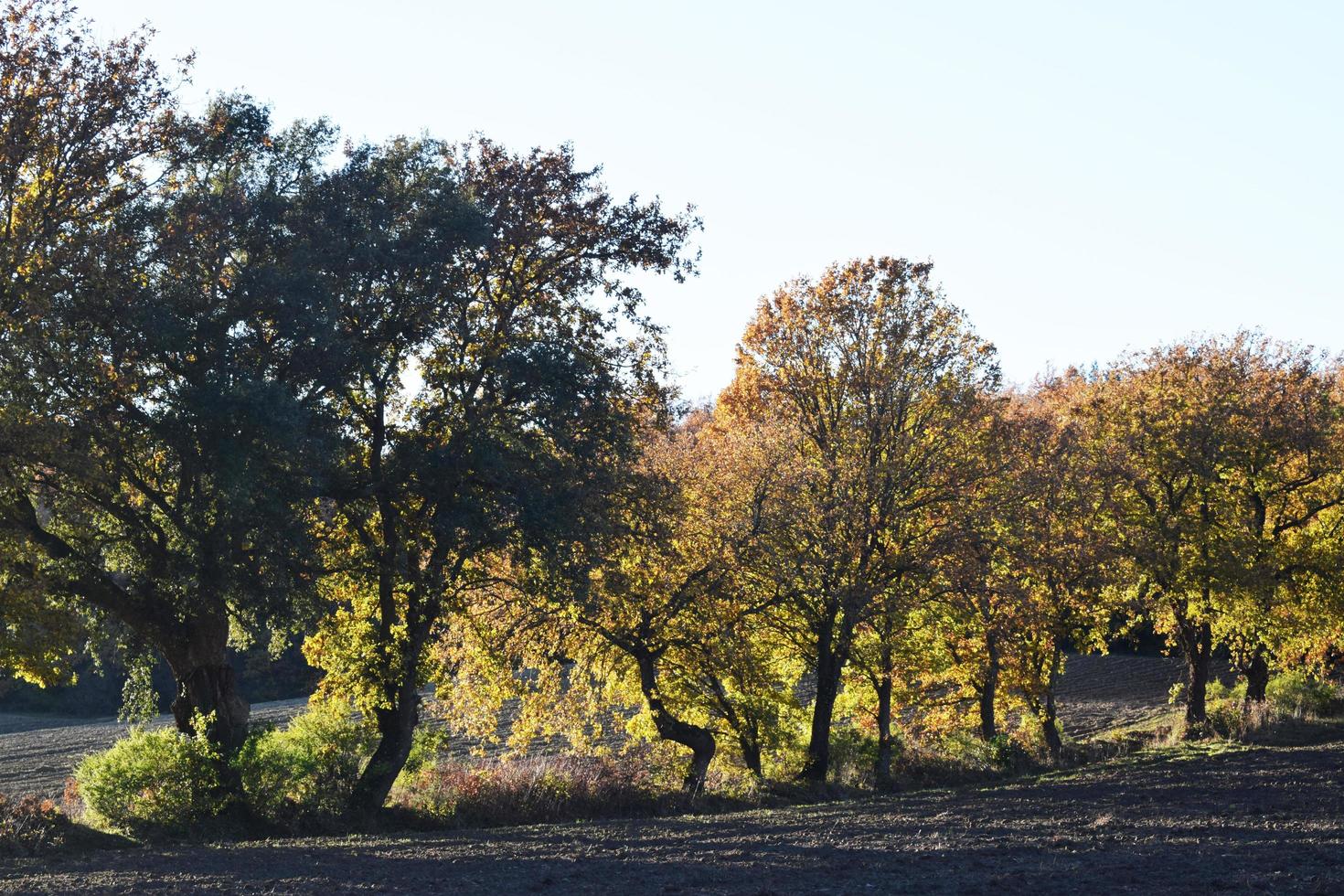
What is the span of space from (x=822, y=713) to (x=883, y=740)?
7.38 feet

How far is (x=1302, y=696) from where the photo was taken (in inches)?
1619

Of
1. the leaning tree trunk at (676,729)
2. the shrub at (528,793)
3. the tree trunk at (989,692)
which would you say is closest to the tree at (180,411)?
the shrub at (528,793)

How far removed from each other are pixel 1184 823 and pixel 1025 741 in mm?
19348

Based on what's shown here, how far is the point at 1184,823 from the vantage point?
59.7 ft

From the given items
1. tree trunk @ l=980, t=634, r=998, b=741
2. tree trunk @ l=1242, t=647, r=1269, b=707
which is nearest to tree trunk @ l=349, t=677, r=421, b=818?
tree trunk @ l=980, t=634, r=998, b=741

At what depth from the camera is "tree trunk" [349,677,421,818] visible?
2341 cm

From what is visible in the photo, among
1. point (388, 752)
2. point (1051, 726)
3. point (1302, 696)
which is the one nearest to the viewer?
point (388, 752)

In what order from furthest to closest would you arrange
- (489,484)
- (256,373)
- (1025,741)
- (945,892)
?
1. (1025,741)
2. (489,484)
3. (256,373)
4. (945,892)

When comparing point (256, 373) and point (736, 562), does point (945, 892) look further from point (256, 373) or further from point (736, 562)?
point (736, 562)

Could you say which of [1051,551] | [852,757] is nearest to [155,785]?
[852,757]

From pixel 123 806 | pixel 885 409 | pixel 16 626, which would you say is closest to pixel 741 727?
pixel 885 409

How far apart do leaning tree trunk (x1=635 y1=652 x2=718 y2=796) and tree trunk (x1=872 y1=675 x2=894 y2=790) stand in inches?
209

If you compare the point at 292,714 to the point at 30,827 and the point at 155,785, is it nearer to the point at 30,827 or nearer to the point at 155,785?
the point at 155,785

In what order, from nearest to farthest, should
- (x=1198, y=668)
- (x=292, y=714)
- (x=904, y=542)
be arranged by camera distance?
(x=904, y=542)
(x=1198, y=668)
(x=292, y=714)
